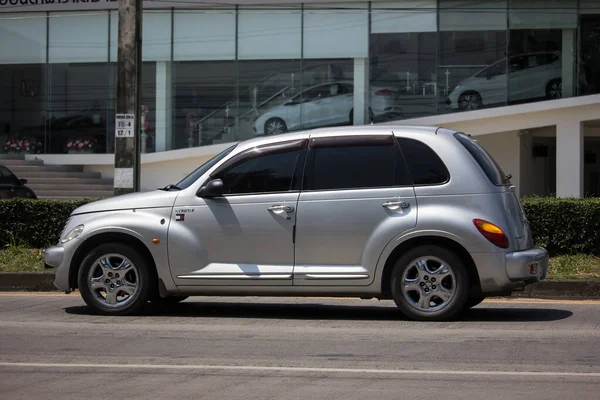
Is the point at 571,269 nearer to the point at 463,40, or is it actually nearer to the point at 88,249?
the point at 88,249

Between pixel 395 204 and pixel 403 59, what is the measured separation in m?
18.1

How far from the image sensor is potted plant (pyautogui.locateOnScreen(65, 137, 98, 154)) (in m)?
28.5

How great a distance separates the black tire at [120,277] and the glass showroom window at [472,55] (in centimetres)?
1814

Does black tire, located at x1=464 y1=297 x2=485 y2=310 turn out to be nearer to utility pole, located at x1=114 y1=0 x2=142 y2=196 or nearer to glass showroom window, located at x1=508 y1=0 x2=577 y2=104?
utility pole, located at x1=114 y1=0 x2=142 y2=196

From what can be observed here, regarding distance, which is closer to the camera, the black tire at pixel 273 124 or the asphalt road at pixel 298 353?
the asphalt road at pixel 298 353

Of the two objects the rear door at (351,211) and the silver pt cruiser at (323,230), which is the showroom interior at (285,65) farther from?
the rear door at (351,211)

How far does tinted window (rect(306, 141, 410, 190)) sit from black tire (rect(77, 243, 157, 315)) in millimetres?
1872

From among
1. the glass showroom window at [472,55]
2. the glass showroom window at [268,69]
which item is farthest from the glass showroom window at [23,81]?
the glass showroom window at [472,55]

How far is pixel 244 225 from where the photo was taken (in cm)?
889

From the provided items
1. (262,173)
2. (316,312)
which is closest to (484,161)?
(262,173)

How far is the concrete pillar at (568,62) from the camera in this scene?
25498 mm

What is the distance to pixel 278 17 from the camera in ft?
88.3

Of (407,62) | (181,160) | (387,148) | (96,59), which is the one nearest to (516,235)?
(387,148)

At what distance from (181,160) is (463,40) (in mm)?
9217
